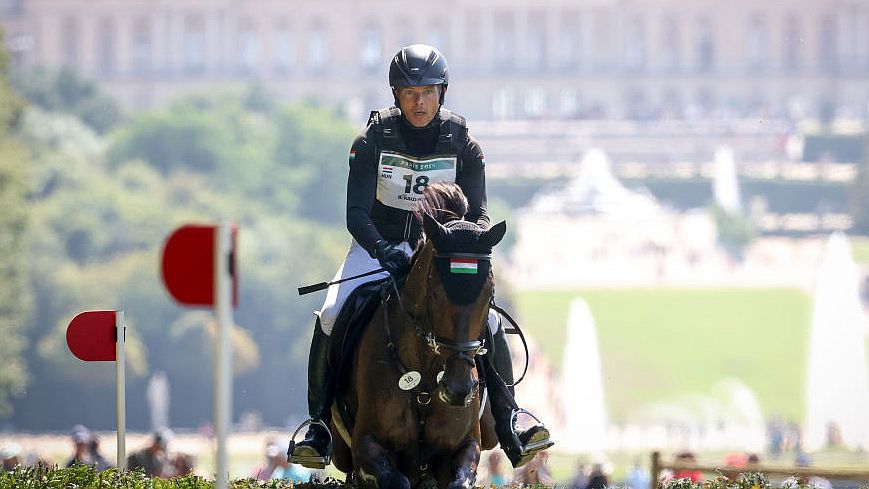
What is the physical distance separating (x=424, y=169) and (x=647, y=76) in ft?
→ 404

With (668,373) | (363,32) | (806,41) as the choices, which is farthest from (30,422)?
(806,41)

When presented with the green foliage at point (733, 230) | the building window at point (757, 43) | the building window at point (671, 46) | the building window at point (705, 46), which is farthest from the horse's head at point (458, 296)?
the building window at point (757, 43)

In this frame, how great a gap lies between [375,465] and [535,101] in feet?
406

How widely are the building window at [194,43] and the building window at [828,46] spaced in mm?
43492

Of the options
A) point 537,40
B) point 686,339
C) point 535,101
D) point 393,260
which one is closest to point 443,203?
point 393,260

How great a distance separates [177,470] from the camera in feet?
53.2

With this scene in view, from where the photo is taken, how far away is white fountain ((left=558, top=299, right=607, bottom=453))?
79.1m

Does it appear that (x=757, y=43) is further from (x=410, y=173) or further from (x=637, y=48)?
(x=410, y=173)

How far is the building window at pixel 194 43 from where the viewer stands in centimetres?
13038

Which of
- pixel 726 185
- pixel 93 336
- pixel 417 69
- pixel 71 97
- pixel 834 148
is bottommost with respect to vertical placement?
pixel 93 336

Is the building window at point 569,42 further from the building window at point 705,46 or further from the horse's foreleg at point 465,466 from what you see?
the horse's foreleg at point 465,466

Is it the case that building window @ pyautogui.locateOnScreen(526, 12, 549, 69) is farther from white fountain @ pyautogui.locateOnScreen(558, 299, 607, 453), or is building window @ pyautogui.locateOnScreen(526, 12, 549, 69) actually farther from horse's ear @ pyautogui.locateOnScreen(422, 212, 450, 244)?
horse's ear @ pyautogui.locateOnScreen(422, 212, 450, 244)

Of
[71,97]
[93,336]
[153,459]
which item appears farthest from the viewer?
[71,97]

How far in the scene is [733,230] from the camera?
10181 cm
